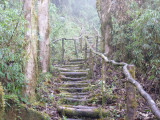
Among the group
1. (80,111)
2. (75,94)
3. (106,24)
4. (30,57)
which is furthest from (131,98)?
(106,24)

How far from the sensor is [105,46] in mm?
7816

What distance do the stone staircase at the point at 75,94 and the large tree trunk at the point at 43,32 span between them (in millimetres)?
950

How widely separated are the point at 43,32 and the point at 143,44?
13.5ft

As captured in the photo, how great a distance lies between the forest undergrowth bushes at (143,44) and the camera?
4265 mm

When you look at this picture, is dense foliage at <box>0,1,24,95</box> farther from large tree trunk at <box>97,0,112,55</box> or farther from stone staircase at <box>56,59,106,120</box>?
large tree trunk at <box>97,0,112,55</box>

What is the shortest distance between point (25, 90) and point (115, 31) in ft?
14.8

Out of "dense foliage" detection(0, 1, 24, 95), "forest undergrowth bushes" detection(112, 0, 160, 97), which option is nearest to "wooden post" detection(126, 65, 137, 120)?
"forest undergrowth bushes" detection(112, 0, 160, 97)

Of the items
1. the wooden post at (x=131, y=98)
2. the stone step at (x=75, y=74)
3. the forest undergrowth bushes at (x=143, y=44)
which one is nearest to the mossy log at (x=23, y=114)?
the wooden post at (x=131, y=98)

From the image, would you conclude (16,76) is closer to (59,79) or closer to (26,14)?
(26,14)

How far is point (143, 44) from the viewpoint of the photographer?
4801 millimetres

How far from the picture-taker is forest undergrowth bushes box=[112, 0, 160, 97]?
14.0 ft

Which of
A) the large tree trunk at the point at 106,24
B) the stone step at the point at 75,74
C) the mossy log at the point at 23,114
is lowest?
the mossy log at the point at 23,114

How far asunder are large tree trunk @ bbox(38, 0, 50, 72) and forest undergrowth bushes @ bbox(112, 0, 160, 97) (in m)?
2.83

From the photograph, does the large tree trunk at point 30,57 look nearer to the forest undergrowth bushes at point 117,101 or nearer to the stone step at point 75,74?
the forest undergrowth bushes at point 117,101
